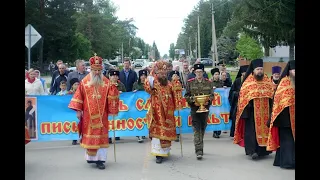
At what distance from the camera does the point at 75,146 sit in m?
9.66

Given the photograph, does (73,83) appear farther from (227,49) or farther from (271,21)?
(227,49)

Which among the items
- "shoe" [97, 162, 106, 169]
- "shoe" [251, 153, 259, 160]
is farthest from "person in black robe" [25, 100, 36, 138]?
"shoe" [251, 153, 259, 160]

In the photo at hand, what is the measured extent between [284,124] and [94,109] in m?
3.24

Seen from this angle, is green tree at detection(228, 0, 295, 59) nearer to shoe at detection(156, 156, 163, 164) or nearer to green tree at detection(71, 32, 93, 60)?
shoe at detection(156, 156, 163, 164)

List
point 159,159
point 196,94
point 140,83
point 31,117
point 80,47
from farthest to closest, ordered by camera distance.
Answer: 1. point 80,47
2. point 140,83
3. point 31,117
4. point 196,94
5. point 159,159

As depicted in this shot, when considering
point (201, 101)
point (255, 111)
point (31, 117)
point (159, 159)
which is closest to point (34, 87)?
point (31, 117)

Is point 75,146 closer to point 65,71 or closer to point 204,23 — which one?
point 65,71

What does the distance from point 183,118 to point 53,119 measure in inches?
121

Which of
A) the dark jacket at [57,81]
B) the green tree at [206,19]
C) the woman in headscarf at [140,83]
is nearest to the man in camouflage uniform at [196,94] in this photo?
the woman in headscarf at [140,83]

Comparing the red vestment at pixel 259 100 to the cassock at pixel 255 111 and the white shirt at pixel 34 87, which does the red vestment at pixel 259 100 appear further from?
the white shirt at pixel 34 87

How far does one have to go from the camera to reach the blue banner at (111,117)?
925 cm

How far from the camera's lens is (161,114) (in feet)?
26.0

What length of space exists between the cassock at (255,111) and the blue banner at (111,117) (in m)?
1.45

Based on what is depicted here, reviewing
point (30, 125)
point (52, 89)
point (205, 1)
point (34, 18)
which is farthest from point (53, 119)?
point (205, 1)
